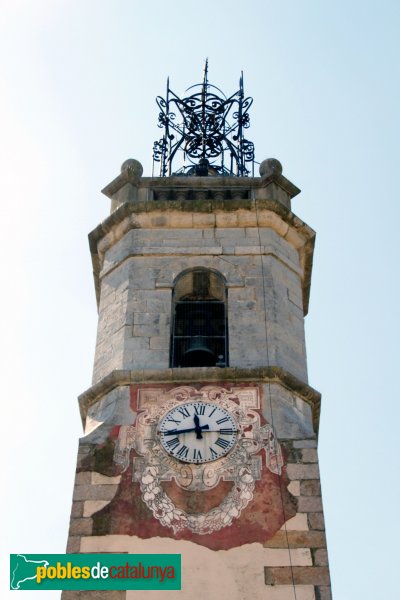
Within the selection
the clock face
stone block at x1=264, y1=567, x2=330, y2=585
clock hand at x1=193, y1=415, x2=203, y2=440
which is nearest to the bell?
the clock face

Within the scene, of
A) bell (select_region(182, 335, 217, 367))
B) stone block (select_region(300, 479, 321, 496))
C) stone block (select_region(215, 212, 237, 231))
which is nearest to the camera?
stone block (select_region(300, 479, 321, 496))

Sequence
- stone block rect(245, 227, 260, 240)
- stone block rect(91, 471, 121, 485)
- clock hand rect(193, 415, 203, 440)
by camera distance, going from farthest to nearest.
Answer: stone block rect(245, 227, 260, 240)
clock hand rect(193, 415, 203, 440)
stone block rect(91, 471, 121, 485)

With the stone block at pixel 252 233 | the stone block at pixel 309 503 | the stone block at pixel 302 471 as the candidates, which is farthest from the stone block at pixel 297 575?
the stone block at pixel 252 233

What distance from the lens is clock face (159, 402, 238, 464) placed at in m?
14.0

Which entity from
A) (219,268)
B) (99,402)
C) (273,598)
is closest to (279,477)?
(273,598)

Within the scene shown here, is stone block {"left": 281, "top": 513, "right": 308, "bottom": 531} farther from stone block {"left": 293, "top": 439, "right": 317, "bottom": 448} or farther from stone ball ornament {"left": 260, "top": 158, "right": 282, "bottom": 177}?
stone ball ornament {"left": 260, "top": 158, "right": 282, "bottom": 177}

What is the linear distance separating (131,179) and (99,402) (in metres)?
4.33

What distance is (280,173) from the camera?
60.0 ft

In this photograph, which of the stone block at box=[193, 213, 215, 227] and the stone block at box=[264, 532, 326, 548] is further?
the stone block at box=[193, 213, 215, 227]

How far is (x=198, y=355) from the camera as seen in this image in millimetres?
15758

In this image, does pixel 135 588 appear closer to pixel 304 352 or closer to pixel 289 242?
pixel 304 352

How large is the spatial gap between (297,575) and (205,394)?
2.79 meters

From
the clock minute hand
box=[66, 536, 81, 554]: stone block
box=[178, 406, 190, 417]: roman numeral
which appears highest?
box=[178, 406, 190, 417]: roman numeral

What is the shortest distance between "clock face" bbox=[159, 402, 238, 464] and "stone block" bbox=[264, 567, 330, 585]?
1692 millimetres
